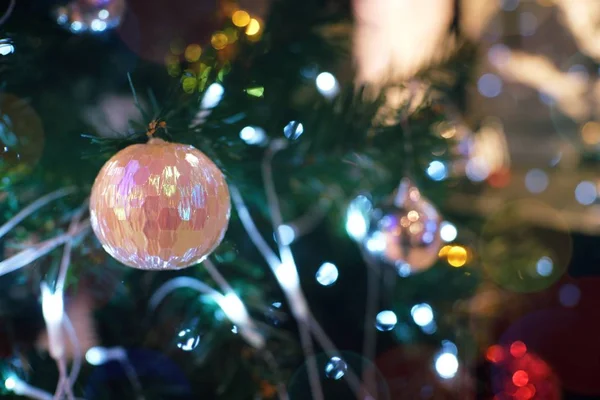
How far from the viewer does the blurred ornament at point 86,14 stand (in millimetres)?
432

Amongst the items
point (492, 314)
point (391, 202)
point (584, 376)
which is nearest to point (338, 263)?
point (391, 202)

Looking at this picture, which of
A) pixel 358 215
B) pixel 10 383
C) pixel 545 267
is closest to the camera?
pixel 10 383

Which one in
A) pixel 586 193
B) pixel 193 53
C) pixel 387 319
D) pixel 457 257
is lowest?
pixel 586 193

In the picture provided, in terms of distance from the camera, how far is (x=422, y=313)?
586mm

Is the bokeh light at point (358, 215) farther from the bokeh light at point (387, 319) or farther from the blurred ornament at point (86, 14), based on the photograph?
the blurred ornament at point (86, 14)

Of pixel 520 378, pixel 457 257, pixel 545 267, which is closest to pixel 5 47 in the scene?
pixel 457 257

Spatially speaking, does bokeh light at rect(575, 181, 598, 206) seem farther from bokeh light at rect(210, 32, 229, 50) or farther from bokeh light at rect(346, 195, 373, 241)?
bokeh light at rect(210, 32, 229, 50)

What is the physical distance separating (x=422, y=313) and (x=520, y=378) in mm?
335

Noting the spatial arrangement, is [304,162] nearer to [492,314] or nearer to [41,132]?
[41,132]

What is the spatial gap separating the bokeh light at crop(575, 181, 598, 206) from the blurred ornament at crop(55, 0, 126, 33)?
895mm

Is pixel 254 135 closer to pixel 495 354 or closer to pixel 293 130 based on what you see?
pixel 293 130

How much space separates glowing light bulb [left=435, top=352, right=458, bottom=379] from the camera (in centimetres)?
63

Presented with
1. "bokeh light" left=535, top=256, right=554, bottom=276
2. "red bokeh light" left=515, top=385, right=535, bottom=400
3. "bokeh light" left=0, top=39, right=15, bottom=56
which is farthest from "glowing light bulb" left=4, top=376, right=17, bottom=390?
"bokeh light" left=535, top=256, right=554, bottom=276

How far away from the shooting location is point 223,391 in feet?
1.57
